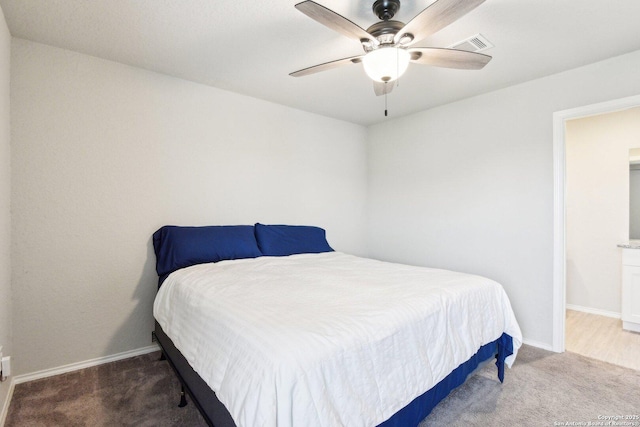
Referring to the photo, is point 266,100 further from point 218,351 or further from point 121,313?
point 218,351

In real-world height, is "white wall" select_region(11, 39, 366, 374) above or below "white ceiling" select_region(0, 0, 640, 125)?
below

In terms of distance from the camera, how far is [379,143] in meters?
4.21

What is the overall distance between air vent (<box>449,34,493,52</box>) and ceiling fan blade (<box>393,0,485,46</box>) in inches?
28.5

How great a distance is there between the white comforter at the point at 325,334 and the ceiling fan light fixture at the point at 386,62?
1201mm

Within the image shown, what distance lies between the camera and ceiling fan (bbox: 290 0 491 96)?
1.40 meters

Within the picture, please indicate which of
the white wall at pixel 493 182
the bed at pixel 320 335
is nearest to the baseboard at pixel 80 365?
the bed at pixel 320 335

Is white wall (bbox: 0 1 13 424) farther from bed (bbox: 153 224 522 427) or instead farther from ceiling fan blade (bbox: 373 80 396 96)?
ceiling fan blade (bbox: 373 80 396 96)

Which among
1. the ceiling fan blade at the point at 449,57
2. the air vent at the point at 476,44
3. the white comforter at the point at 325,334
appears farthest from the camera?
the air vent at the point at 476,44

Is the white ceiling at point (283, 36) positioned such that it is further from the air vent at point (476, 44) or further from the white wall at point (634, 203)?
the white wall at point (634, 203)

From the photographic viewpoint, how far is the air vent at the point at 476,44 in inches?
82.0

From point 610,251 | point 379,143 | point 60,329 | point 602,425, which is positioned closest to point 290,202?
point 379,143

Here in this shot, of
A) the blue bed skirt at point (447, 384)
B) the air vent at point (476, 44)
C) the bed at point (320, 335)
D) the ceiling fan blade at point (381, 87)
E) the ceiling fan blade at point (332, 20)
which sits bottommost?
the blue bed skirt at point (447, 384)

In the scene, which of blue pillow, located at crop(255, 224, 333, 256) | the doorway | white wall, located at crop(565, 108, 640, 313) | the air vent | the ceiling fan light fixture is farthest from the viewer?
white wall, located at crop(565, 108, 640, 313)

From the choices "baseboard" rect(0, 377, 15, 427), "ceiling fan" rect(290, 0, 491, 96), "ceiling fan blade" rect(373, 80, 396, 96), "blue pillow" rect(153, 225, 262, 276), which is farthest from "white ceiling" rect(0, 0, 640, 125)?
"baseboard" rect(0, 377, 15, 427)
